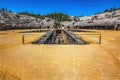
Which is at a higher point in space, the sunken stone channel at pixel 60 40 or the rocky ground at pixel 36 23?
the rocky ground at pixel 36 23

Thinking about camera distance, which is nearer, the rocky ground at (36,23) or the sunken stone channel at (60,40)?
the sunken stone channel at (60,40)

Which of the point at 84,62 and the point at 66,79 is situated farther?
the point at 84,62

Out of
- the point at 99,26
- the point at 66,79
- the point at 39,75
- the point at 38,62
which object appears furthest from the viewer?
the point at 99,26

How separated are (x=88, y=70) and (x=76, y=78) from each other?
1.47m

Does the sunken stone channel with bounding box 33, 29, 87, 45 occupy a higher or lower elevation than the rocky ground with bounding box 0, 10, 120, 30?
lower

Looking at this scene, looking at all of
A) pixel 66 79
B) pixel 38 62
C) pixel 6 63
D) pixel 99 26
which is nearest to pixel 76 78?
pixel 66 79

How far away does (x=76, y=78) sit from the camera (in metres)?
7.18

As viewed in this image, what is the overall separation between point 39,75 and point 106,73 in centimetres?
338

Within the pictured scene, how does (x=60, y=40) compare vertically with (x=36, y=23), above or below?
below

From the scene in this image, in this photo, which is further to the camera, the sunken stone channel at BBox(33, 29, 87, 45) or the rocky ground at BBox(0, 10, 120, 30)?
the rocky ground at BBox(0, 10, 120, 30)

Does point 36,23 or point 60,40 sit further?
point 36,23

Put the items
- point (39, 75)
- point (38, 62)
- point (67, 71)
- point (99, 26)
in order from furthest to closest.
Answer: point (99, 26)
point (38, 62)
point (67, 71)
point (39, 75)

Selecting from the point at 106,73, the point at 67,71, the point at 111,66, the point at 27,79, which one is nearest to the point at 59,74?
the point at 67,71

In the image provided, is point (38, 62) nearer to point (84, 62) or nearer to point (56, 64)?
point (56, 64)
